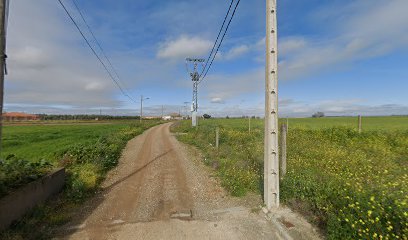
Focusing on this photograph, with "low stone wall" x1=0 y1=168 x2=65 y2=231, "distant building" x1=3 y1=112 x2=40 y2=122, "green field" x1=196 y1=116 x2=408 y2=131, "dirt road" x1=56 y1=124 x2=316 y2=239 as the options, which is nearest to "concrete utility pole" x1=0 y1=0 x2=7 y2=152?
"low stone wall" x1=0 y1=168 x2=65 y2=231

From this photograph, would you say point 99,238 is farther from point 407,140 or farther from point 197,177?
point 407,140

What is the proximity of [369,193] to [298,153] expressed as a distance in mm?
6171

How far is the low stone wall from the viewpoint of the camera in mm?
4359

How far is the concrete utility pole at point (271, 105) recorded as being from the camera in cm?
536

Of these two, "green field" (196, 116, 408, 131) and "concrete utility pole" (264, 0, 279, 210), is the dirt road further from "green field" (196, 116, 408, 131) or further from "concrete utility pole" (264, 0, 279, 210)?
"green field" (196, 116, 408, 131)

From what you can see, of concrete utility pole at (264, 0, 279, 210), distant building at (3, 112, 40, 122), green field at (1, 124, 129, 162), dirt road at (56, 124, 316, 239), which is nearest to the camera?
dirt road at (56, 124, 316, 239)

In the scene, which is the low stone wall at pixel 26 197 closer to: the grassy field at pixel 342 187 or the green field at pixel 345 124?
Answer: the grassy field at pixel 342 187

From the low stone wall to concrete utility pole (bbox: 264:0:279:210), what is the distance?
4.92 m

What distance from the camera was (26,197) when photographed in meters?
5.07

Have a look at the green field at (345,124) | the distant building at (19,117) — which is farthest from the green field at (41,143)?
the distant building at (19,117)

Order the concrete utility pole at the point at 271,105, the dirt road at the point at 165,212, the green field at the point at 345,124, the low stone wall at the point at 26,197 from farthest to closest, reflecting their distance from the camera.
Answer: the green field at the point at 345,124
the concrete utility pole at the point at 271,105
the dirt road at the point at 165,212
the low stone wall at the point at 26,197

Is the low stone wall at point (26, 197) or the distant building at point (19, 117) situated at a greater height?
the distant building at point (19, 117)

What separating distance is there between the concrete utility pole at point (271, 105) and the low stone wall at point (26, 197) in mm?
4915

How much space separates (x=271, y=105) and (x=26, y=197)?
5.34 m
